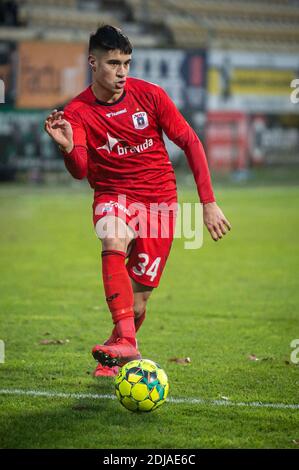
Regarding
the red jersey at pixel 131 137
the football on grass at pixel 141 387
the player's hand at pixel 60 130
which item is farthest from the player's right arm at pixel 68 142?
the football on grass at pixel 141 387

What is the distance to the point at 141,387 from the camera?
4.92 metres

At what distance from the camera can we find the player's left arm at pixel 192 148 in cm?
569

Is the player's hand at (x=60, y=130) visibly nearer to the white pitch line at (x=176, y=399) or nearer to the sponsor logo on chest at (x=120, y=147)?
the sponsor logo on chest at (x=120, y=147)

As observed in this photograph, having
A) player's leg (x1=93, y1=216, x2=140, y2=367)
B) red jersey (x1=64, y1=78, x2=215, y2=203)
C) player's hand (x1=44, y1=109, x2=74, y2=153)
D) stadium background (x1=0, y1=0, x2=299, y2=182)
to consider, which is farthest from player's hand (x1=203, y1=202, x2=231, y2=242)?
stadium background (x1=0, y1=0, x2=299, y2=182)

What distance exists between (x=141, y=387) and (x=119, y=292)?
77 cm

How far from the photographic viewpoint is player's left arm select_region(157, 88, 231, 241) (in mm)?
5688

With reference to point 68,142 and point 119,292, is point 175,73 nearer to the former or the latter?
point 68,142

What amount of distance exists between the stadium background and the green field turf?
9022 millimetres

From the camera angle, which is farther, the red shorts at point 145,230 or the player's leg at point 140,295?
the player's leg at point 140,295

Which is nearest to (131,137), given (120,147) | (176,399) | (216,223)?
(120,147)

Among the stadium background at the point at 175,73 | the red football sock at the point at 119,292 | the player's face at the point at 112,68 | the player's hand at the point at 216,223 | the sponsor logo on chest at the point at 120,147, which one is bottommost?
the stadium background at the point at 175,73

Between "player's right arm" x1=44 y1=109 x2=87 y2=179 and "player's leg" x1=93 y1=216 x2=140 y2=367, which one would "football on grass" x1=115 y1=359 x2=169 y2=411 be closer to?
"player's leg" x1=93 y1=216 x2=140 y2=367

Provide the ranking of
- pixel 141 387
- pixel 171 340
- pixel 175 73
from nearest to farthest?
pixel 141 387
pixel 171 340
pixel 175 73

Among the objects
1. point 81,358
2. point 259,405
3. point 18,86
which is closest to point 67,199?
point 18,86
